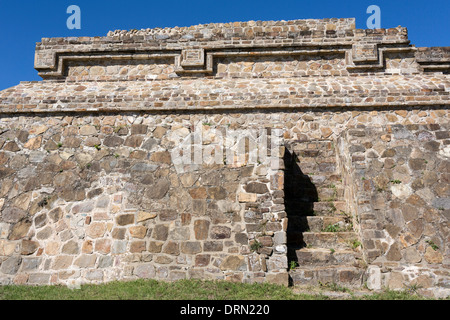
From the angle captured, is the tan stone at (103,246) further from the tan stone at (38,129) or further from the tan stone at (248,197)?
the tan stone at (38,129)

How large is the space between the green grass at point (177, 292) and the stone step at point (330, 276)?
0.14m

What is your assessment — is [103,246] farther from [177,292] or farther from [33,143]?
[33,143]

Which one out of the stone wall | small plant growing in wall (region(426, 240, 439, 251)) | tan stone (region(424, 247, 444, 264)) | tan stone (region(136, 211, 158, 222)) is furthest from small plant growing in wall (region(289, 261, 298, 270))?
tan stone (region(136, 211, 158, 222))

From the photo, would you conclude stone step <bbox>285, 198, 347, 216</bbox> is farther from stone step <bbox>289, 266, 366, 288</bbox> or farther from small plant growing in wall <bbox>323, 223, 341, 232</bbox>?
stone step <bbox>289, 266, 366, 288</bbox>

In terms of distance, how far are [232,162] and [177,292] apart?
2.29 m

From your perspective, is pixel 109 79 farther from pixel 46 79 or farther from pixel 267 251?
pixel 267 251

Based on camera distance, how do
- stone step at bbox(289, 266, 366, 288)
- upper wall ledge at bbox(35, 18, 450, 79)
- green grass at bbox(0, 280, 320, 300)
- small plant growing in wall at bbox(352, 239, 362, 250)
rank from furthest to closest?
upper wall ledge at bbox(35, 18, 450, 79) → small plant growing in wall at bbox(352, 239, 362, 250) → stone step at bbox(289, 266, 366, 288) → green grass at bbox(0, 280, 320, 300)

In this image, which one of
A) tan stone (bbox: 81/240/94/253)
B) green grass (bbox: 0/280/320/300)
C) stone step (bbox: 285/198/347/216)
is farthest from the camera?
stone step (bbox: 285/198/347/216)

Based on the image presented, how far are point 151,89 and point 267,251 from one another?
4264mm

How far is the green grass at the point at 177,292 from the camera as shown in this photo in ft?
15.9

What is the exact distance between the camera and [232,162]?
6.26m

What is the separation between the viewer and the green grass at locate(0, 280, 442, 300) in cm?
484

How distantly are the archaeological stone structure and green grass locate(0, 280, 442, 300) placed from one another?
25 cm

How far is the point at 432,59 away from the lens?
8.34 metres
